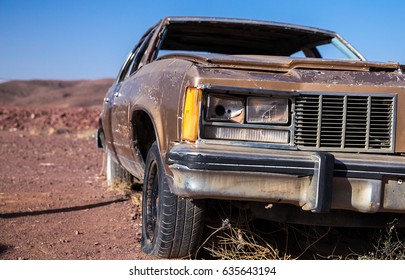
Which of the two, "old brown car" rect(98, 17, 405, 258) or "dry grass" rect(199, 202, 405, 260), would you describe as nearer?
"old brown car" rect(98, 17, 405, 258)

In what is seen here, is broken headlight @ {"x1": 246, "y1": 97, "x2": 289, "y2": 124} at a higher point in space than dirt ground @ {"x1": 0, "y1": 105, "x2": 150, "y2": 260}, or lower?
higher

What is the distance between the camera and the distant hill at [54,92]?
5634 cm

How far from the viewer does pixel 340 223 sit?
349cm

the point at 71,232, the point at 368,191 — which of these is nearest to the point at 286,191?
the point at 368,191

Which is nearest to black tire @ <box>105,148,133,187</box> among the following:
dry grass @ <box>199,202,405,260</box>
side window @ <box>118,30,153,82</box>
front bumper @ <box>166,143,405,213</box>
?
side window @ <box>118,30,153,82</box>

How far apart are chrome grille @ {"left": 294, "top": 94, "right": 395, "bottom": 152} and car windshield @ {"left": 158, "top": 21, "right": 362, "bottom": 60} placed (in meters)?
2.03

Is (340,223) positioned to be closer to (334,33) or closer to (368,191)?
(368,191)

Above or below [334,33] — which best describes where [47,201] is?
below

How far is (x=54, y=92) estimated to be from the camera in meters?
64.4

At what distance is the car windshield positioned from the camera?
216 inches

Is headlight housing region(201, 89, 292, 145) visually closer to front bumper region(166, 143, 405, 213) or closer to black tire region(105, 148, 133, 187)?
front bumper region(166, 143, 405, 213)

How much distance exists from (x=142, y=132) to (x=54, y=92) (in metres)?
62.0

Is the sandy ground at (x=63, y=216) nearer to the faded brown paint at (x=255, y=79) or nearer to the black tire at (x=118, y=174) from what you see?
the black tire at (x=118, y=174)
